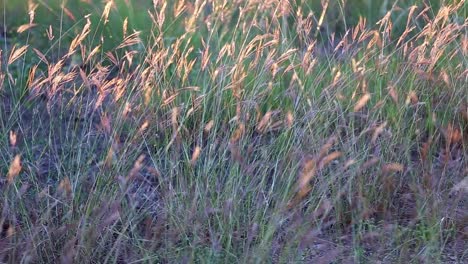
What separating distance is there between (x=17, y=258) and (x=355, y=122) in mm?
1536

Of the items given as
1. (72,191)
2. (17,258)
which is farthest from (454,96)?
(17,258)

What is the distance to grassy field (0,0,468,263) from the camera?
3.23 metres

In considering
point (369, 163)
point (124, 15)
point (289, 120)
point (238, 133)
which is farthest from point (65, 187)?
point (124, 15)

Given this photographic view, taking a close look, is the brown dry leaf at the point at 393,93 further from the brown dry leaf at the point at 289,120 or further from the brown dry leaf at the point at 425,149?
the brown dry leaf at the point at 289,120

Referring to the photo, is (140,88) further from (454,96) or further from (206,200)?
(454,96)

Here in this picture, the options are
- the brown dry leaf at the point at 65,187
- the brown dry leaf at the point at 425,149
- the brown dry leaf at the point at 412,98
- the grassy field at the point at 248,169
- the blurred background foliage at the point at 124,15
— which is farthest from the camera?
the blurred background foliage at the point at 124,15

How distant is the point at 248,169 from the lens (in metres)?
3.36

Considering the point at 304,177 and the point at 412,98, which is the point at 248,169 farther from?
the point at 412,98

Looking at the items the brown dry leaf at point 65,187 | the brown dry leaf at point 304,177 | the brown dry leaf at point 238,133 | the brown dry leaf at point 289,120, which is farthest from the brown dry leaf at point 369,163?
the brown dry leaf at point 65,187

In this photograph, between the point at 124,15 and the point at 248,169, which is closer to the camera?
the point at 248,169

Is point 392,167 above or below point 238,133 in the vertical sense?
below

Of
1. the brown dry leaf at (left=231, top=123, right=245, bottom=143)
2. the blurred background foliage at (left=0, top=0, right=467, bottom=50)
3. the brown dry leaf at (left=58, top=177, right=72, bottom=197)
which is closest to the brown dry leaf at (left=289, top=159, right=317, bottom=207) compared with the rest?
the brown dry leaf at (left=231, top=123, right=245, bottom=143)

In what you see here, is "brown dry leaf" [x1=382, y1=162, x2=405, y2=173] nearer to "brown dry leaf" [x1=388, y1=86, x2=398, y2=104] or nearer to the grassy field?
the grassy field

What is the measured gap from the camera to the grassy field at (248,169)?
3.23 meters
